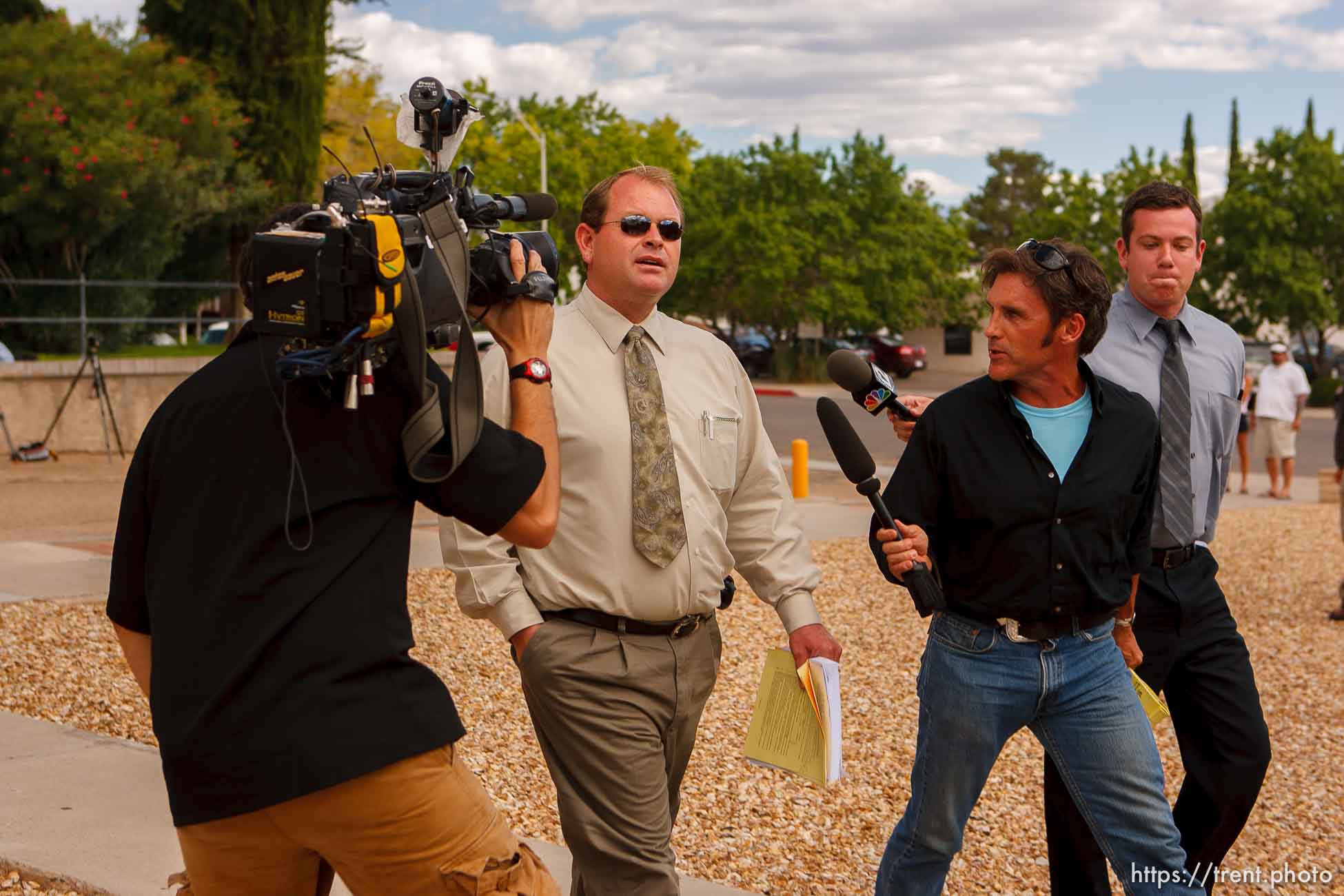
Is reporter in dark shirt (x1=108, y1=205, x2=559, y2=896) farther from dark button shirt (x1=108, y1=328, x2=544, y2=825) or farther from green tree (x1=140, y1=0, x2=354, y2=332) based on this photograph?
green tree (x1=140, y1=0, x2=354, y2=332)

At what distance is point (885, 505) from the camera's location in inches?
135

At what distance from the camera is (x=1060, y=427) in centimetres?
360

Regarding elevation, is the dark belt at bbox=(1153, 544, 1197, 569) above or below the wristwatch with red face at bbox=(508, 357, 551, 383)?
below

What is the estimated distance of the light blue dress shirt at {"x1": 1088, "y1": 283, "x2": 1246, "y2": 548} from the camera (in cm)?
425

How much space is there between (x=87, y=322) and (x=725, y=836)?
1579 cm

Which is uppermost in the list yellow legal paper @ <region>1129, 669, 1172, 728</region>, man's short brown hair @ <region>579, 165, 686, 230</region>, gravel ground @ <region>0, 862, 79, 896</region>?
man's short brown hair @ <region>579, 165, 686, 230</region>

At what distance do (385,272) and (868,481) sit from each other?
1.49 m

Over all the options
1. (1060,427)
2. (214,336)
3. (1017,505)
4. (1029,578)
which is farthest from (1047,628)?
(214,336)

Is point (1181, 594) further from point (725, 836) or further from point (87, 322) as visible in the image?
point (87, 322)

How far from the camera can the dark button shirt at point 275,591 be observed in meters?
2.24

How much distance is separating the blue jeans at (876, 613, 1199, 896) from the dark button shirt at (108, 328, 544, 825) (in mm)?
1532

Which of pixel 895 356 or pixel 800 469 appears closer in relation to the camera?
pixel 800 469

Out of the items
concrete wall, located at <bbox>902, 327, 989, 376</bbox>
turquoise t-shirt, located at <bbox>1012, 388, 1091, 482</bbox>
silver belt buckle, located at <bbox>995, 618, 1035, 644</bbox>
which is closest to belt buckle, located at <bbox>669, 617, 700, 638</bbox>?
silver belt buckle, located at <bbox>995, 618, 1035, 644</bbox>

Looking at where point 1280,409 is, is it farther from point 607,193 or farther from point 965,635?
point 607,193
